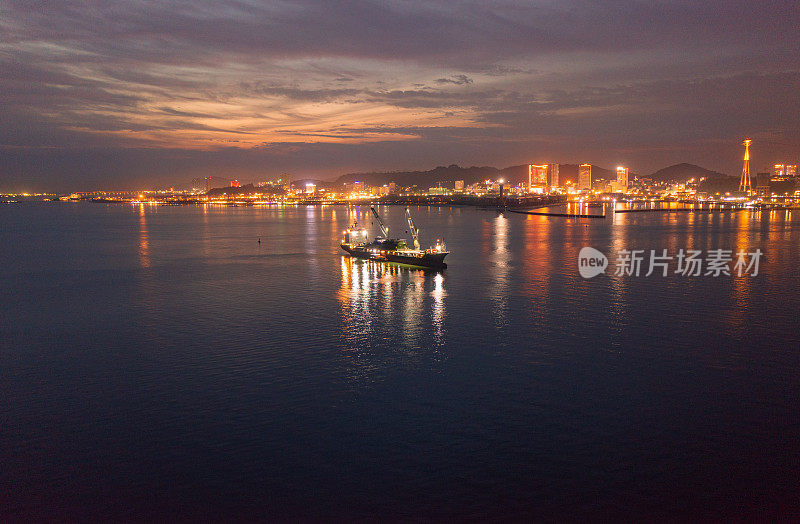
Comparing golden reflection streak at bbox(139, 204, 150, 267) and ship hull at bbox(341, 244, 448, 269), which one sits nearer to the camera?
ship hull at bbox(341, 244, 448, 269)

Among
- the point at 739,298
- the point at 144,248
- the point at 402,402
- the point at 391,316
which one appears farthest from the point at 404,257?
the point at 144,248

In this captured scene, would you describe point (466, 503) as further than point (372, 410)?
No

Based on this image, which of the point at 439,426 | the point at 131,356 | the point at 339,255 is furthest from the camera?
the point at 339,255

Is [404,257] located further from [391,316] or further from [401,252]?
[391,316]

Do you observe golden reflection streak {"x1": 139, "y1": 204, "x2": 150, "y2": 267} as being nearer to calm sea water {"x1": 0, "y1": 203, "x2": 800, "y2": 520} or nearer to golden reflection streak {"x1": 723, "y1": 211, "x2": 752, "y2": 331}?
calm sea water {"x1": 0, "y1": 203, "x2": 800, "y2": 520}

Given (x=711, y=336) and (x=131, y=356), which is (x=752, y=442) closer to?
(x=711, y=336)

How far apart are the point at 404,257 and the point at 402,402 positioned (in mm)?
36799

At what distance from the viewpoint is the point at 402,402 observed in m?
20.8

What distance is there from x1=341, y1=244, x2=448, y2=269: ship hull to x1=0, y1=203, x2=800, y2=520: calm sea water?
35.8ft

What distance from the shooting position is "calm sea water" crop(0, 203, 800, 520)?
15.0 metres

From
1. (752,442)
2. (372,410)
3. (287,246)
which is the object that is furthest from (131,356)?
(287,246)

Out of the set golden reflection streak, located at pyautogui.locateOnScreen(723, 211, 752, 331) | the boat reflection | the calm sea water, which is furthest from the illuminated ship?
golden reflection streak, located at pyautogui.locateOnScreen(723, 211, 752, 331)

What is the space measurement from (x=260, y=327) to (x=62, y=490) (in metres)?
16.6

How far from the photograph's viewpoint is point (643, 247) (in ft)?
241
